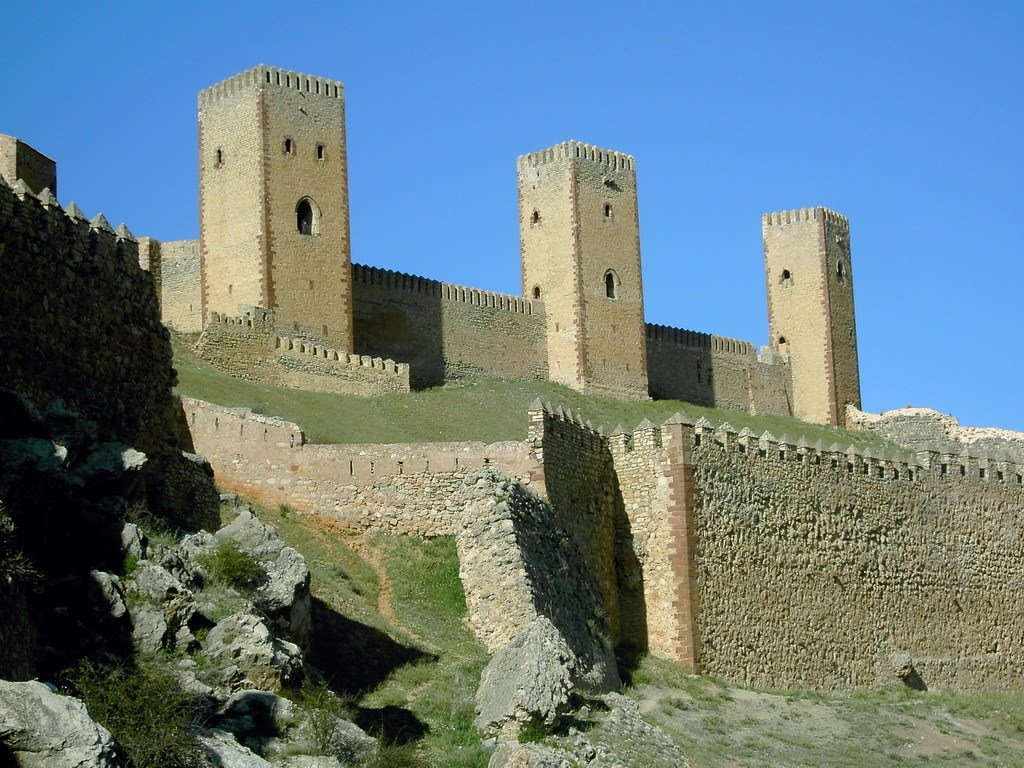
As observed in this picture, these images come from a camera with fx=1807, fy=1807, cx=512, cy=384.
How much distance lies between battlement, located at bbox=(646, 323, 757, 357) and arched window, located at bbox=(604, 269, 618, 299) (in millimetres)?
3308

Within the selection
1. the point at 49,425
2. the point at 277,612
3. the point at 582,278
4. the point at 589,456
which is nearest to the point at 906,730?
the point at 589,456

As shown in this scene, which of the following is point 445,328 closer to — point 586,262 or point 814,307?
point 586,262

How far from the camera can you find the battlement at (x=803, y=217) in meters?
72.6

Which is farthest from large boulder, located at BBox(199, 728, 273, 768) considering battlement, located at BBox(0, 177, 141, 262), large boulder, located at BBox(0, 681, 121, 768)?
battlement, located at BBox(0, 177, 141, 262)

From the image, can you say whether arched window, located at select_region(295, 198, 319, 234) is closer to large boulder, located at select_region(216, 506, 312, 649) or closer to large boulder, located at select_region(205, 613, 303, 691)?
large boulder, located at select_region(216, 506, 312, 649)

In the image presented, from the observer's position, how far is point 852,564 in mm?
33906

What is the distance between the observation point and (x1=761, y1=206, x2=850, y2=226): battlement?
2857 inches

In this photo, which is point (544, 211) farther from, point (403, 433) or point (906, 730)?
point (906, 730)

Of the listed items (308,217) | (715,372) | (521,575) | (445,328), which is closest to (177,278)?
(308,217)

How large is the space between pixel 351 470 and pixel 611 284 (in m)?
37.8

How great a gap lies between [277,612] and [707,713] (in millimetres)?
9428

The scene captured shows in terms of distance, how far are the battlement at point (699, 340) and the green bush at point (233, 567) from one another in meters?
48.6

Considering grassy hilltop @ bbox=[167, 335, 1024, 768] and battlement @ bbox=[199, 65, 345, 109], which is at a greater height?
battlement @ bbox=[199, 65, 345, 109]

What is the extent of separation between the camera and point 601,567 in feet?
96.6
